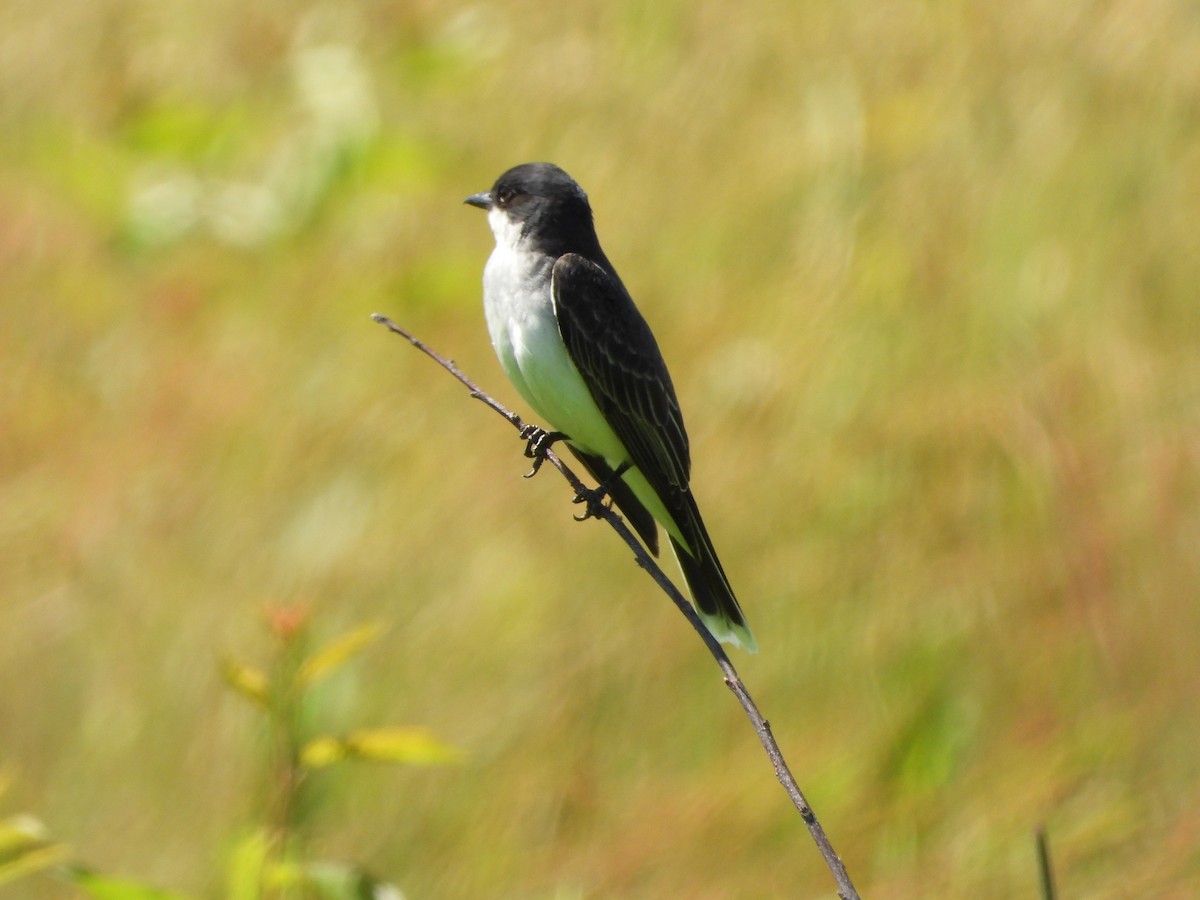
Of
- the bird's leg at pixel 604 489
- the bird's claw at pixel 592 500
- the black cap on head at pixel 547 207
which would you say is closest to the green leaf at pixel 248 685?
the bird's claw at pixel 592 500

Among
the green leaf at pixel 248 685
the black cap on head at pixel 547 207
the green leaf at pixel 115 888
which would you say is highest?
the black cap on head at pixel 547 207

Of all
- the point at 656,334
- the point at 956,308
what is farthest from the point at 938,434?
the point at 656,334

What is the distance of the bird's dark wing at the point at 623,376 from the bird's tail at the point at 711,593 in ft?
0.25

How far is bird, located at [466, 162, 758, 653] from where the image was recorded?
3.63 m

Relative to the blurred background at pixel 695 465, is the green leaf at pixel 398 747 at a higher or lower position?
lower

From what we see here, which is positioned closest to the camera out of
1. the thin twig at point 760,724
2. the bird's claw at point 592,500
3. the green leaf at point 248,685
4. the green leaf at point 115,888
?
the thin twig at point 760,724

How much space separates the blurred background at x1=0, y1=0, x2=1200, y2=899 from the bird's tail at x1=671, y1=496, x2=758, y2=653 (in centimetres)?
69

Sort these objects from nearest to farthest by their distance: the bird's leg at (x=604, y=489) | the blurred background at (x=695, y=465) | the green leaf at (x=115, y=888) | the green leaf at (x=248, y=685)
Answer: the green leaf at (x=115, y=888)
the green leaf at (x=248, y=685)
the bird's leg at (x=604, y=489)
the blurred background at (x=695, y=465)

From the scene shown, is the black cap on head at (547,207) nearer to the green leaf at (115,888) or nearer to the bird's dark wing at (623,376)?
the bird's dark wing at (623,376)

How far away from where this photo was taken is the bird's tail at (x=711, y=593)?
3589 mm

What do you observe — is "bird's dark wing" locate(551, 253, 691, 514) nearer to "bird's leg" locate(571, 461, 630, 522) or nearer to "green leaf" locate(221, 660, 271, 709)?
"bird's leg" locate(571, 461, 630, 522)

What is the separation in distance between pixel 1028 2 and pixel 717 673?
3.53m

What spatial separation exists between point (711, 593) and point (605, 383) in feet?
1.72

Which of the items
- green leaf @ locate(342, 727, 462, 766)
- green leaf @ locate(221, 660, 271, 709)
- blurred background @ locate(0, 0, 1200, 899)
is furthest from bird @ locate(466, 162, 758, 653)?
green leaf @ locate(221, 660, 271, 709)
